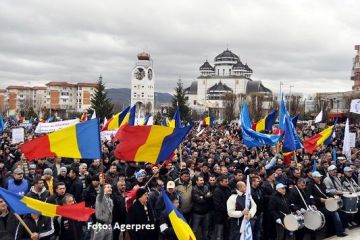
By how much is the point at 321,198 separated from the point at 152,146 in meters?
3.86

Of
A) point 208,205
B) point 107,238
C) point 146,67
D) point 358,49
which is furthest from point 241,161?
point 146,67

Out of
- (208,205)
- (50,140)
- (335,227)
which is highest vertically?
(50,140)

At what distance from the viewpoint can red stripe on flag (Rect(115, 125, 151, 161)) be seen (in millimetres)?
8789

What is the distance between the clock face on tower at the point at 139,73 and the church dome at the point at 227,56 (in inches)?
1410

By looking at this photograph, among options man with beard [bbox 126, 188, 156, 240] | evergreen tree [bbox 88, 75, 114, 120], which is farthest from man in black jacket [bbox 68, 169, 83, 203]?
evergreen tree [bbox 88, 75, 114, 120]

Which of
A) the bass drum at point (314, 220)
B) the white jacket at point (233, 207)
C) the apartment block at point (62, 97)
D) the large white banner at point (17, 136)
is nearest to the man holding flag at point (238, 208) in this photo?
the white jacket at point (233, 207)

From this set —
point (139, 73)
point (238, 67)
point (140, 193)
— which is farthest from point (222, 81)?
point (140, 193)

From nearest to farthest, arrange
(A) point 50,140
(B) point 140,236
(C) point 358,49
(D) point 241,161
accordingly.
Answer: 1. (B) point 140,236
2. (A) point 50,140
3. (D) point 241,161
4. (C) point 358,49

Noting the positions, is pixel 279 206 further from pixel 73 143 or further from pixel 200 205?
pixel 73 143

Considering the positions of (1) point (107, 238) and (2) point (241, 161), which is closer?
(1) point (107, 238)

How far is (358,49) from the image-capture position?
83.1 meters

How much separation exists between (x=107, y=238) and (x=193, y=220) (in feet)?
6.57

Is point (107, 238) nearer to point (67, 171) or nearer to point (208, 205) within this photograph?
point (208, 205)

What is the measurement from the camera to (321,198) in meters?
10.2
